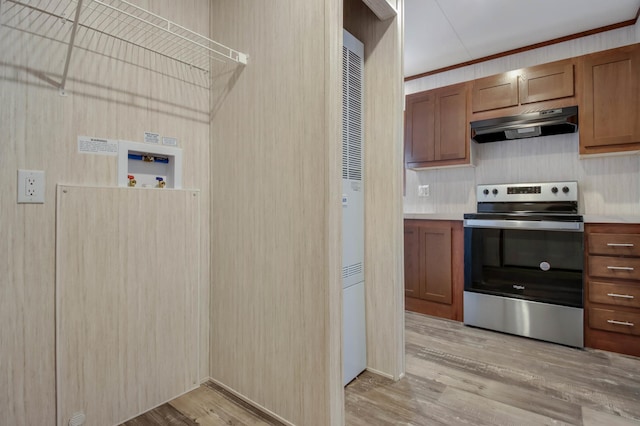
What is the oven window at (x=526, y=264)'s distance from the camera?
7.94 feet

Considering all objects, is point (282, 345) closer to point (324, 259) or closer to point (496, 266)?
point (324, 259)

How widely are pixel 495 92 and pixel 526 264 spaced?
1.51 m

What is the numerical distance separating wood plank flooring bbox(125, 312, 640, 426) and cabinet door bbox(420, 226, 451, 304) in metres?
0.64

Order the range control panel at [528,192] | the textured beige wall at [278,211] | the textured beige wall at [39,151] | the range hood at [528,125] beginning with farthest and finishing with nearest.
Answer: the range control panel at [528,192] < the range hood at [528,125] < the textured beige wall at [278,211] < the textured beige wall at [39,151]

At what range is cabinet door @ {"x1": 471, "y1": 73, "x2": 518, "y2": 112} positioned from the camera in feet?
9.11

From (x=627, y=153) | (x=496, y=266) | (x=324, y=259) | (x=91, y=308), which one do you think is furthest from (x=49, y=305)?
(x=627, y=153)

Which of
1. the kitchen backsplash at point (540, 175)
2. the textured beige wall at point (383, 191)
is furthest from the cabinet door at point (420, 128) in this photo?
the textured beige wall at point (383, 191)

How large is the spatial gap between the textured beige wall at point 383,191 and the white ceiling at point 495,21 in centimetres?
74

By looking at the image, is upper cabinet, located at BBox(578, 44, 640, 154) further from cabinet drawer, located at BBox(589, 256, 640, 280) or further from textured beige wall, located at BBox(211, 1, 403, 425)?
textured beige wall, located at BBox(211, 1, 403, 425)

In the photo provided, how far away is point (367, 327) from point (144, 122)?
170 cm

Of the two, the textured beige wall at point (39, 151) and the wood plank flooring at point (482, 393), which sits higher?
the textured beige wall at point (39, 151)

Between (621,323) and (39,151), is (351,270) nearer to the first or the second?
(39,151)

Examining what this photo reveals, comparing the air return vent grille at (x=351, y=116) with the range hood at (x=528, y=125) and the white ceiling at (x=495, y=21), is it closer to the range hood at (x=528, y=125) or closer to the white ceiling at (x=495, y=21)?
the white ceiling at (x=495, y=21)

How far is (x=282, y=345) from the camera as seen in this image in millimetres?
1512
